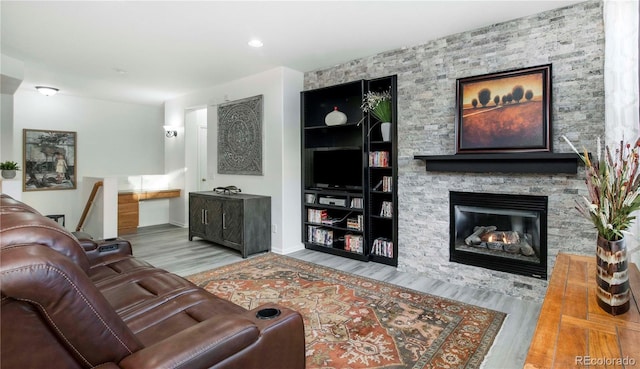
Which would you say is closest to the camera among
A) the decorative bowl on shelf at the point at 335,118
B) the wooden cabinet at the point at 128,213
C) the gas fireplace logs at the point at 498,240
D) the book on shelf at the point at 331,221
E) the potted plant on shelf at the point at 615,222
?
the potted plant on shelf at the point at 615,222

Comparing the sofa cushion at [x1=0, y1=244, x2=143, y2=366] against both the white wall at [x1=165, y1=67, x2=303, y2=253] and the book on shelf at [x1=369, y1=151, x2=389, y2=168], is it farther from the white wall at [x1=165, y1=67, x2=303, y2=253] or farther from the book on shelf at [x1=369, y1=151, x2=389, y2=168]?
the white wall at [x1=165, y1=67, x2=303, y2=253]

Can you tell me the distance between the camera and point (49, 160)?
19.6 feet

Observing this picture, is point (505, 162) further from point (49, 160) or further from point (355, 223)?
point (49, 160)

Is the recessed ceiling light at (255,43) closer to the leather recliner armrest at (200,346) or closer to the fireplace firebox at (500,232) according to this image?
the fireplace firebox at (500,232)

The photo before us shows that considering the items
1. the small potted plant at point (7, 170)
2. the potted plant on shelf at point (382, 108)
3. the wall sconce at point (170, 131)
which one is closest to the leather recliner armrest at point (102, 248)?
the potted plant on shelf at point (382, 108)

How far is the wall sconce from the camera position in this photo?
6.61 metres

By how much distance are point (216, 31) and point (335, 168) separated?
213 centimetres

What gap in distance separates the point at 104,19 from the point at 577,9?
4163 mm

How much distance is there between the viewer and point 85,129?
6352 millimetres

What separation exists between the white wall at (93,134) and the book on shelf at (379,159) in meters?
5.26

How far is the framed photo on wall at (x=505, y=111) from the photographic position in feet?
9.41

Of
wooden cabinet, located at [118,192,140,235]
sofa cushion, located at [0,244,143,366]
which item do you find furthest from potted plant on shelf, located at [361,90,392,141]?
wooden cabinet, located at [118,192,140,235]

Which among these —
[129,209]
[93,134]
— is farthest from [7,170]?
[93,134]

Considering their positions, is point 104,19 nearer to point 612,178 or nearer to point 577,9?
point 612,178
